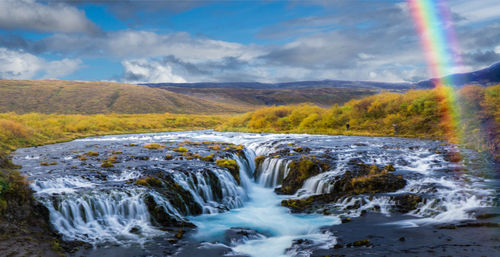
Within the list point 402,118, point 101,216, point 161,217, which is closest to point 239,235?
point 161,217

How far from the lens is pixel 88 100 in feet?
405

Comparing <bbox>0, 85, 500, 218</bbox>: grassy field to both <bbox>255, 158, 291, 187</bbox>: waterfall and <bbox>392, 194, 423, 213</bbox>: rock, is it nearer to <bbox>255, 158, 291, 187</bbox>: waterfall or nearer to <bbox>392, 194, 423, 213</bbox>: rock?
<bbox>392, 194, 423, 213</bbox>: rock

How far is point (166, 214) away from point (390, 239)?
8363 millimetres

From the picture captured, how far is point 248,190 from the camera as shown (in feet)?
63.4

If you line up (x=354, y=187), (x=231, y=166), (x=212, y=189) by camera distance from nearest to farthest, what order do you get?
(x=354, y=187) → (x=212, y=189) → (x=231, y=166)

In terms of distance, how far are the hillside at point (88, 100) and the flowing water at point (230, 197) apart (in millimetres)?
97761

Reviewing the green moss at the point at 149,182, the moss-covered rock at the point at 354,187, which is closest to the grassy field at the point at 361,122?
the green moss at the point at 149,182

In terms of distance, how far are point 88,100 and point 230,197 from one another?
123 m

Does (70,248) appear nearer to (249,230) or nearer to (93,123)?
(249,230)

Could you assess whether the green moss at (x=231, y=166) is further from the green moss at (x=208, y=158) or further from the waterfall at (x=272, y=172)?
the waterfall at (x=272, y=172)

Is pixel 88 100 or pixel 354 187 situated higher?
pixel 88 100

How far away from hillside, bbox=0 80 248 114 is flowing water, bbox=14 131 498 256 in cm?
9776

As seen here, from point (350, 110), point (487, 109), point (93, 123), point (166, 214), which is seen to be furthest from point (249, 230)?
point (93, 123)

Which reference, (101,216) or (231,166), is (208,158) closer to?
(231,166)
